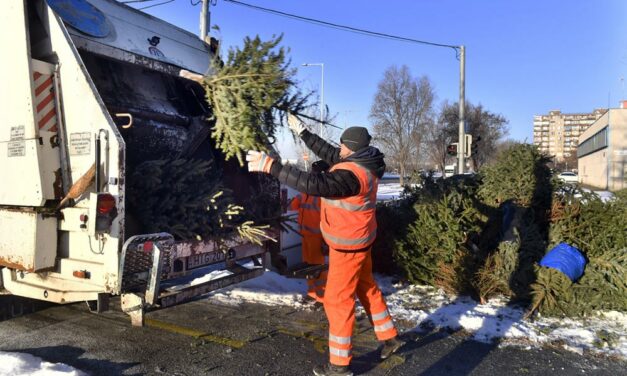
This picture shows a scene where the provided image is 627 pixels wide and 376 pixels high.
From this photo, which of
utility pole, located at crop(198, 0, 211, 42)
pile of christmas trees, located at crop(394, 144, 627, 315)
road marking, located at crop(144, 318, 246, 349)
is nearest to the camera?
road marking, located at crop(144, 318, 246, 349)

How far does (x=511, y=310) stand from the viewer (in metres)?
5.05

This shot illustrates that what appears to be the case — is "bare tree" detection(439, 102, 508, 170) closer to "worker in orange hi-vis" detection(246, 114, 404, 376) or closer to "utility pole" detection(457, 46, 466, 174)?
"utility pole" detection(457, 46, 466, 174)

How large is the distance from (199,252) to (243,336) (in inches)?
35.0

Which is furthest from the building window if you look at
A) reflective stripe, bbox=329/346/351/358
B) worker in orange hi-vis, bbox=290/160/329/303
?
reflective stripe, bbox=329/346/351/358

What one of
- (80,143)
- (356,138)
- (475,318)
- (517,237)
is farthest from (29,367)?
(517,237)

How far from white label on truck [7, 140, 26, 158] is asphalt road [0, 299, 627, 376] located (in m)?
1.60

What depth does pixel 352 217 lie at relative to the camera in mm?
3561

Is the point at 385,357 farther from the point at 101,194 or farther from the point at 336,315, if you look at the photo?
the point at 101,194

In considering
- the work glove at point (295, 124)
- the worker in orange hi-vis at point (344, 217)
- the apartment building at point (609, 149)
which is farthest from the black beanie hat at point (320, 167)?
the apartment building at point (609, 149)

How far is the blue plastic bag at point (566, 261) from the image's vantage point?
4.89m

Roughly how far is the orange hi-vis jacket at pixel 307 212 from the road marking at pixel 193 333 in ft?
6.05

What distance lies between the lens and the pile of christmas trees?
16.0 feet

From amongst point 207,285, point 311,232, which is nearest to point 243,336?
point 207,285

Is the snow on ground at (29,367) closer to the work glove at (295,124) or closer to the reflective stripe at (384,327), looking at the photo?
the reflective stripe at (384,327)
